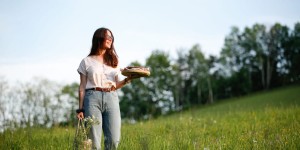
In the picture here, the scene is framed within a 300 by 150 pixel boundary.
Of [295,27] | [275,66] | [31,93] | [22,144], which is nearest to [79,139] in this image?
[22,144]

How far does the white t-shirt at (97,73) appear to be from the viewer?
440cm

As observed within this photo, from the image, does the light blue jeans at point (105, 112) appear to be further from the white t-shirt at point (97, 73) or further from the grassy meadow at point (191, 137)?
the grassy meadow at point (191, 137)

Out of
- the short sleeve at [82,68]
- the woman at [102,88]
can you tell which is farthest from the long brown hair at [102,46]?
the short sleeve at [82,68]

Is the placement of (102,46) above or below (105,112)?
above

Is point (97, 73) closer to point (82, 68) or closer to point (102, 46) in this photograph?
point (82, 68)

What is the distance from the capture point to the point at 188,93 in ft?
217

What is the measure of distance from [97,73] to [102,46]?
416 millimetres

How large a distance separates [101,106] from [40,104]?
445 cm

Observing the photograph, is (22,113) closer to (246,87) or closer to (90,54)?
(90,54)

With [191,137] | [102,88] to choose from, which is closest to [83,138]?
[102,88]

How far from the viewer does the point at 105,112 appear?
4.36 meters

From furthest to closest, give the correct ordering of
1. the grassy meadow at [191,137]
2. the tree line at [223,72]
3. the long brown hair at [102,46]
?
the tree line at [223,72] → the long brown hair at [102,46] → the grassy meadow at [191,137]

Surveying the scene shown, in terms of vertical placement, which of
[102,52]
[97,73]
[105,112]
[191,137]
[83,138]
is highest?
[102,52]

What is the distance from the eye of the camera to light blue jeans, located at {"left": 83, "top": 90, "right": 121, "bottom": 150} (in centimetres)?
423
